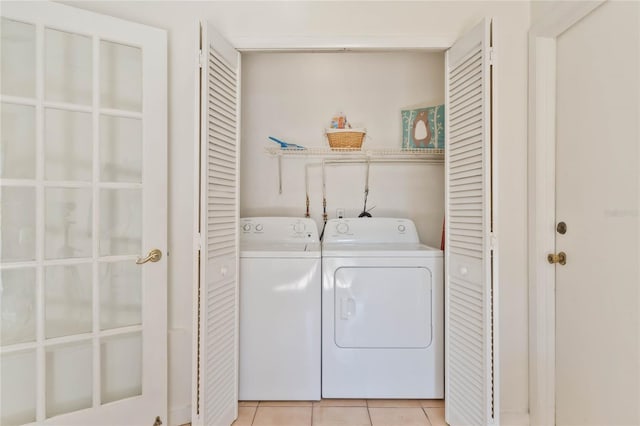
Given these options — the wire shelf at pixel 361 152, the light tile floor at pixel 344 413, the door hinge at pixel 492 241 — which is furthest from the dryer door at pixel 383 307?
the wire shelf at pixel 361 152

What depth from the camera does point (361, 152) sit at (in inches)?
94.7

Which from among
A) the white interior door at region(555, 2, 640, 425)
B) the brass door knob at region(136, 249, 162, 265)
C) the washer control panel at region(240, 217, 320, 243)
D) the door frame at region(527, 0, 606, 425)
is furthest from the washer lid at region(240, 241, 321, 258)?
the white interior door at region(555, 2, 640, 425)

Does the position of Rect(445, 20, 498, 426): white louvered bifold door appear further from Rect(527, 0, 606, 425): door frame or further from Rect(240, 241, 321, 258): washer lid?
Rect(240, 241, 321, 258): washer lid

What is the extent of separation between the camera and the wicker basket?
2277 mm

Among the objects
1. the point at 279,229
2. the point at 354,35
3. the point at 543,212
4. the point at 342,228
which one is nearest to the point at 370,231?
the point at 342,228

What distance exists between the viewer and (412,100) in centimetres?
249

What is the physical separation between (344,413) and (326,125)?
192 cm

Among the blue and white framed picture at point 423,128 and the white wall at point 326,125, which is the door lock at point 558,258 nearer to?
the white wall at point 326,125

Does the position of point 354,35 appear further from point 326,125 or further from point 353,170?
point 353,170

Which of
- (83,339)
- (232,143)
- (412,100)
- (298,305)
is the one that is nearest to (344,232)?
(298,305)

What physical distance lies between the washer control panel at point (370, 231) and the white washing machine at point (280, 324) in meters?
0.44

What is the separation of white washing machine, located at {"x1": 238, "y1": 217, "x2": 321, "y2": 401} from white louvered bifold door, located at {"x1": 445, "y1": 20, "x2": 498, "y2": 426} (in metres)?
0.74

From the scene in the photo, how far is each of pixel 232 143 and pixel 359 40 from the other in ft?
2.90

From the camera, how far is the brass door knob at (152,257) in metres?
1.59
